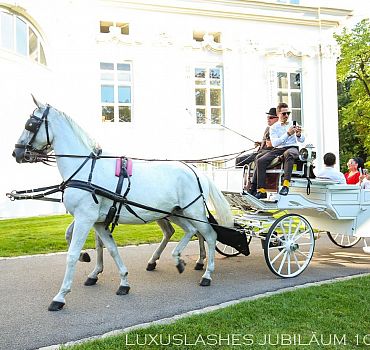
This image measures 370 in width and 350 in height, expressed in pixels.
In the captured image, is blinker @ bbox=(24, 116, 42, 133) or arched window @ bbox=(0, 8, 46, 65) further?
arched window @ bbox=(0, 8, 46, 65)

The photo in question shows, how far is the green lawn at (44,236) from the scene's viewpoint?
941 cm

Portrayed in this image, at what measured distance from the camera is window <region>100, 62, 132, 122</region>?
17.5m

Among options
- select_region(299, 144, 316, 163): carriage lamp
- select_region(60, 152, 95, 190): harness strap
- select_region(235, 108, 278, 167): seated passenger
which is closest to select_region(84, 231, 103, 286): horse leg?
select_region(60, 152, 95, 190): harness strap

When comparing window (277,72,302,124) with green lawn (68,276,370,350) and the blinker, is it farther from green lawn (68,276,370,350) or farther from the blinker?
the blinker

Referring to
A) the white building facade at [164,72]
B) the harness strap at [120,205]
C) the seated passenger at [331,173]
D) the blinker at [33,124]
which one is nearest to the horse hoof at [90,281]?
the harness strap at [120,205]

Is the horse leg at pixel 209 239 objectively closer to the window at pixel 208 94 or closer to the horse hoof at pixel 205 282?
the horse hoof at pixel 205 282

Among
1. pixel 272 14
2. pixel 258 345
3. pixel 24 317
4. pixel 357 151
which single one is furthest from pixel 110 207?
pixel 357 151

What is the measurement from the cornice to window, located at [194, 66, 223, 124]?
2.33m

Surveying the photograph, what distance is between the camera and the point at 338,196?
7332 millimetres

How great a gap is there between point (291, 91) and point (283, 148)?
13954 millimetres

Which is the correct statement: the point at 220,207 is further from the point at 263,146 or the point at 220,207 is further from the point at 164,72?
the point at 164,72

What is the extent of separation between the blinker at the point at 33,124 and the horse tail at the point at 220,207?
268 centimetres

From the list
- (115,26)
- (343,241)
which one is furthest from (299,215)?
(115,26)

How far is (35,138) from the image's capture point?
5.73 metres
